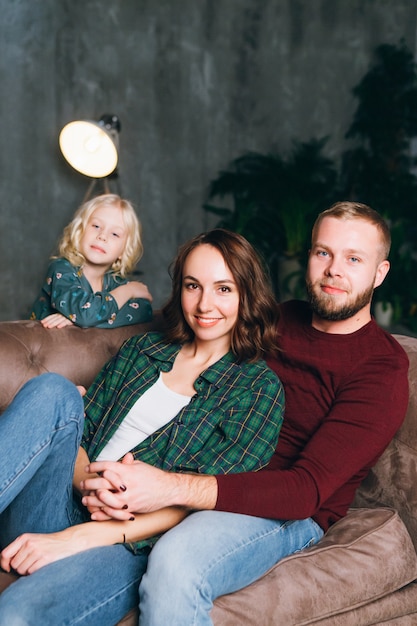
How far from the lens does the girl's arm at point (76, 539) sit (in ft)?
4.80

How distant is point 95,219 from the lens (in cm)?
273

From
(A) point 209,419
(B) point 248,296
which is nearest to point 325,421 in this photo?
(A) point 209,419

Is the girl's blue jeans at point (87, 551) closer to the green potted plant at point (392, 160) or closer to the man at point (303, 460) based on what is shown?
the man at point (303, 460)

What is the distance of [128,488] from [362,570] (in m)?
0.60

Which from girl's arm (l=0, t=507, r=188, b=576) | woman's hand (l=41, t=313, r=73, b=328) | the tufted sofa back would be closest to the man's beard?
girl's arm (l=0, t=507, r=188, b=576)

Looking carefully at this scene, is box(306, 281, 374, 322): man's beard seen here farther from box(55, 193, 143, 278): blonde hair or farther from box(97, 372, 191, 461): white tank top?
box(55, 193, 143, 278): blonde hair

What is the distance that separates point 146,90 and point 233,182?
93 cm

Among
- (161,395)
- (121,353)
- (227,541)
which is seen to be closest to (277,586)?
(227,541)

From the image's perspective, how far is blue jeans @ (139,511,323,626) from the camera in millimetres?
1354

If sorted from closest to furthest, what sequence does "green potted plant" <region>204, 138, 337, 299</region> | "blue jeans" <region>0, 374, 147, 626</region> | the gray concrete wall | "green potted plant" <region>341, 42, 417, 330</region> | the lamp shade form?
"blue jeans" <region>0, 374, 147, 626</region>
the lamp shade
the gray concrete wall
"green potted plant" <region>204, 138, 337, 299</region>
"green potted plant" <region>341, 42, 417, 330</region>

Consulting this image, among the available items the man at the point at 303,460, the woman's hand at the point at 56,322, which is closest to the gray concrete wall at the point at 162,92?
the woman's hand at the point at 56,322

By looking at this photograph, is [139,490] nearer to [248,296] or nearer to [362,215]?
[248,296]

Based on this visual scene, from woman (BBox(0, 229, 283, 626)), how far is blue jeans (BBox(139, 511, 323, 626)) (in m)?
0.10

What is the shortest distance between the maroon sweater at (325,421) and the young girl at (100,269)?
706 millimetres
